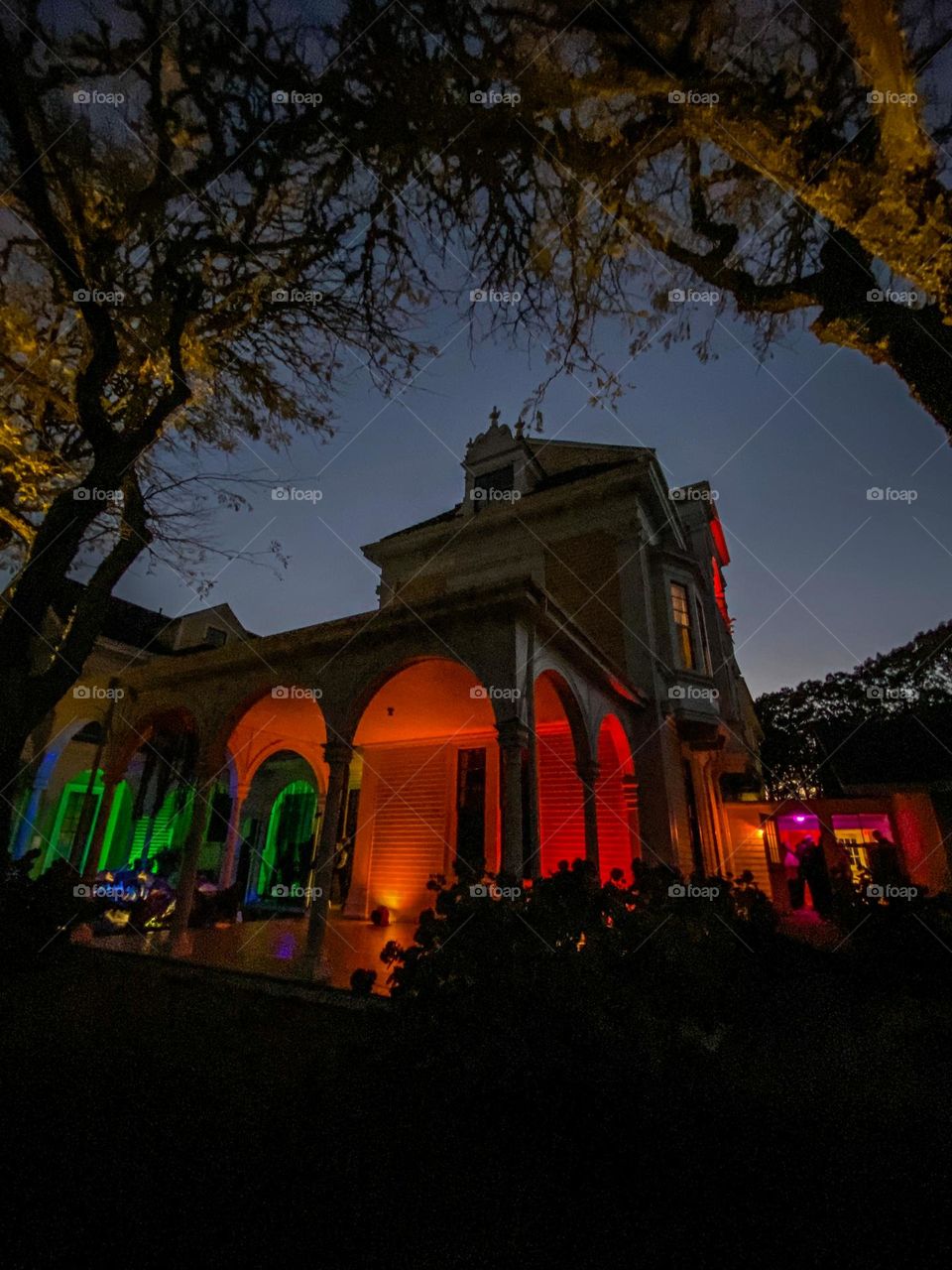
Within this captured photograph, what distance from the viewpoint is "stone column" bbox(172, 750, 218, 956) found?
25.2 feet

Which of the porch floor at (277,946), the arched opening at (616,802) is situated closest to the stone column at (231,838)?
the porch floor at (277,946)

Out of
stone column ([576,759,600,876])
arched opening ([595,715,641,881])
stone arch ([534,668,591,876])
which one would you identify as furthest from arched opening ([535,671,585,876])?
stone column ([576,759,600,876])

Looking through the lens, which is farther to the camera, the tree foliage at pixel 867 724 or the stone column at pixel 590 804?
the tree foliage at pixel 867 724

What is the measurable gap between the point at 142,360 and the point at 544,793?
10.5 meters

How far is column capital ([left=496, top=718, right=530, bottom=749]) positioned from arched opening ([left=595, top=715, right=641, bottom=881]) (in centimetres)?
415

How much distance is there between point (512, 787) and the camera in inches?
249

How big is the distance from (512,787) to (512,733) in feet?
2.05

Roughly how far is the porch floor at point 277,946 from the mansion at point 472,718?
1124 mm

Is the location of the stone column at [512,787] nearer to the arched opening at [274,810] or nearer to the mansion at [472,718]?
the mansion at [472,718]

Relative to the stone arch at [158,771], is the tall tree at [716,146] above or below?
above

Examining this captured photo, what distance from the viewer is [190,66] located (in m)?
6.24

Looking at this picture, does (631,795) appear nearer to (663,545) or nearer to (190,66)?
(663,545)

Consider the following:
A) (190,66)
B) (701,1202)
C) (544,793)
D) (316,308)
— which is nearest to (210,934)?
(544,793)

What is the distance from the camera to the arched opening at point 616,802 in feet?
34.9
